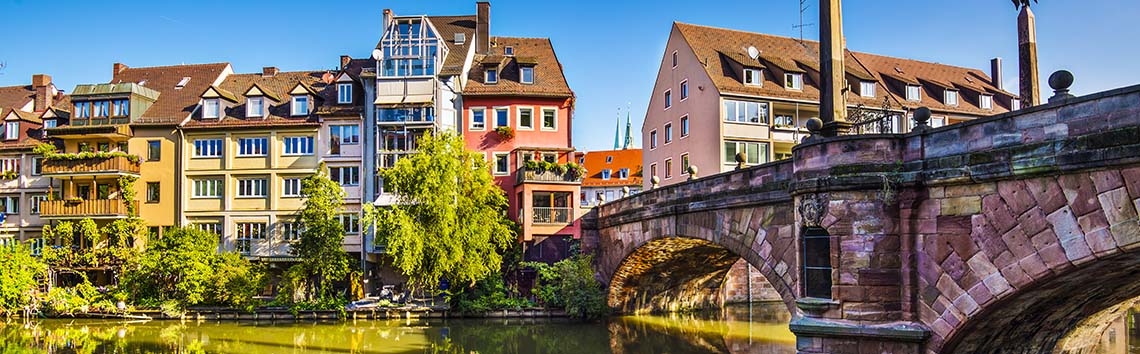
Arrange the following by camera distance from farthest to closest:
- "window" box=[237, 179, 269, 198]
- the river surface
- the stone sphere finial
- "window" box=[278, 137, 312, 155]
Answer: "window" box=[237, 179, 269, 198], "window" box=[278, 137, 312, 155], the river surface, the stone sphere finial

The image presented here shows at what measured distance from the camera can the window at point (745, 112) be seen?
1574 inches

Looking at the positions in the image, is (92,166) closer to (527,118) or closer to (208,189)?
(208,189)

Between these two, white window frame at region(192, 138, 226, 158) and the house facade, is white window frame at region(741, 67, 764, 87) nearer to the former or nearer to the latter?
the house facade

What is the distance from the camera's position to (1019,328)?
14273 mm

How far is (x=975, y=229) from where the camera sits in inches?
481

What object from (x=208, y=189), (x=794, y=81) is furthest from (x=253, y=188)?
(x=794, y=81)

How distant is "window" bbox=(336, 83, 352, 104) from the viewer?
40938 millimetres

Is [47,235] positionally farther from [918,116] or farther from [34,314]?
[918,116]

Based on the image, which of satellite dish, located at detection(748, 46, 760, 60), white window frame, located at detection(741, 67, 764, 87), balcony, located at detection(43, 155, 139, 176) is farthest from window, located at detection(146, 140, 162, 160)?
satellite dish, located at detection(748, 46, 760, 60)

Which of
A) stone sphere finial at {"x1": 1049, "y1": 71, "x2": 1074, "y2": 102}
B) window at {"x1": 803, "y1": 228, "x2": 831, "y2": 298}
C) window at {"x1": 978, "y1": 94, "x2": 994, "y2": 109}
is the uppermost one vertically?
window at {"x1": 978, "y1": 94, "x2": 994, "y2": 109}

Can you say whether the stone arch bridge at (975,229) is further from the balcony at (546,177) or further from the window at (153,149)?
the window at (153,149)

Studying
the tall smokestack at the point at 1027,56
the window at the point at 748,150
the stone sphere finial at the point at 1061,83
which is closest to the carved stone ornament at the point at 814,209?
the stone sphere finial at the point at 1061,83

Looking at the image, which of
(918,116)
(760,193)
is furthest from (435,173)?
(918,116)

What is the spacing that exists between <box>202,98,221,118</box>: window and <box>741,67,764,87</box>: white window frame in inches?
972
